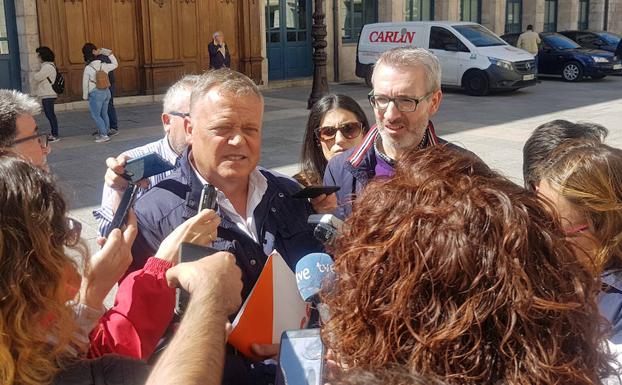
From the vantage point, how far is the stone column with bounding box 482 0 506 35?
2391cm

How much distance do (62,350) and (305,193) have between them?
1179 millimetres

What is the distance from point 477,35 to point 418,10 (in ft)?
16.9

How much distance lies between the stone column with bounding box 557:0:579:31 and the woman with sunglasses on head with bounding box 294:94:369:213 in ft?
85.2

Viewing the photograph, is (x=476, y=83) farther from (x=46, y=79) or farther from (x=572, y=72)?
(x=46, y=79)

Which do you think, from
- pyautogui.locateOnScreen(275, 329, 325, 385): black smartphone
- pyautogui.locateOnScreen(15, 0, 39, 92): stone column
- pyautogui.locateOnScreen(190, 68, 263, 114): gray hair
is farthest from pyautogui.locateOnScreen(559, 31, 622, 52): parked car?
pyautogui.locateOnScreen(275, 329, 325, 385): black smartphone

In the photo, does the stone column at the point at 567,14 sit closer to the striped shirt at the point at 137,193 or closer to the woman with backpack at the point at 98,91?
the woman with backpack at the point at 98,91

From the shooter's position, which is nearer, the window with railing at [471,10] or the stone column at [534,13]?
the window with railing at [471,10]

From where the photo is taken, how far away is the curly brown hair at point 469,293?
1.16 metres

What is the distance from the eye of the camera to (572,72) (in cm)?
2003

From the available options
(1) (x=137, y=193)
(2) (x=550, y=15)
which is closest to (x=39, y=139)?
(1) (x=137, y=193)

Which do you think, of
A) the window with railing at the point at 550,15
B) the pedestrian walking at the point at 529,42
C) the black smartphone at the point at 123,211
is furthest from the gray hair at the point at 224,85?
the window with railing at the point at 550,15

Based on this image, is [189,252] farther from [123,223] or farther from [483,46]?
[483,46]

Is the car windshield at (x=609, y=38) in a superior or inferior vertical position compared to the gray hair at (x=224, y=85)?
superior

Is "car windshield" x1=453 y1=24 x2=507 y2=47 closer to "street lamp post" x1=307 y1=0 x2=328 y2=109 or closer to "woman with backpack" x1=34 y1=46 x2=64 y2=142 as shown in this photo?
→ "street lamp post" x1=307 y1=0 x2=328 y2=109
